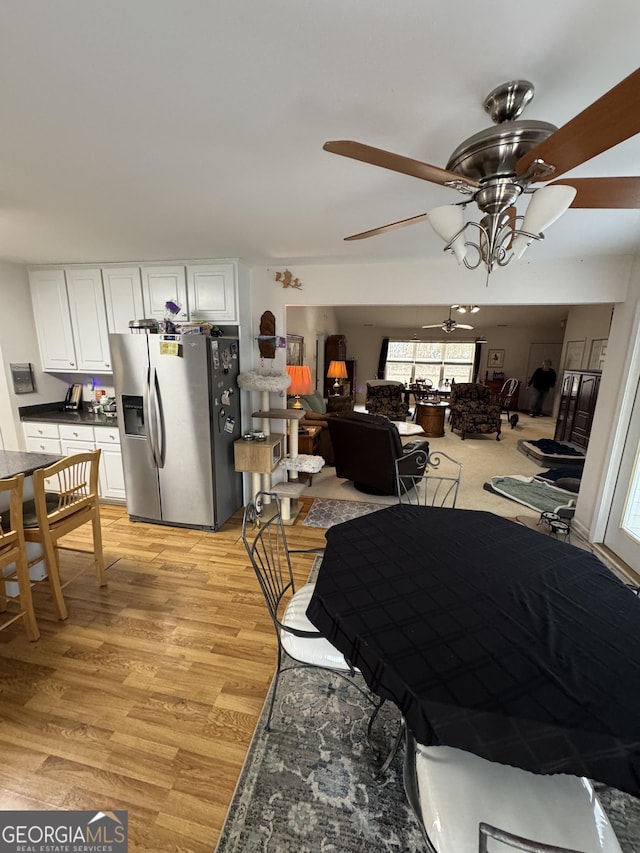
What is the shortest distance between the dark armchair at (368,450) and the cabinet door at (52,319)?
2.94 metres

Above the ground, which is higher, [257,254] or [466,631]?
[257,254]

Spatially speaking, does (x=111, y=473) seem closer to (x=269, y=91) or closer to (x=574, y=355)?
(x=269, y=91)

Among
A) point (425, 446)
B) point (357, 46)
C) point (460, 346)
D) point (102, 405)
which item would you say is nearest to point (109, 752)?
point (357, 46)

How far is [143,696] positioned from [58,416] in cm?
318

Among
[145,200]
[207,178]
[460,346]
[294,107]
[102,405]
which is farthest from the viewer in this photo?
[460,346]

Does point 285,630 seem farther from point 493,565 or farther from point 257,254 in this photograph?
point 257,254

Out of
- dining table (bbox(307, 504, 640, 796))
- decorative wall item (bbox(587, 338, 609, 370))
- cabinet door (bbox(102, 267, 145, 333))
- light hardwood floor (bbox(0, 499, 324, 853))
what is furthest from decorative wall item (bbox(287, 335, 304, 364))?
decorative wall item (bbox(587, 338, 609, 370))

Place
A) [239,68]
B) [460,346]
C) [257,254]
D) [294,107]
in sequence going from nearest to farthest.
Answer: [239,68]
[294,107]
[257,254]
[460,346]

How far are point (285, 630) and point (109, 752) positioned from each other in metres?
0.90

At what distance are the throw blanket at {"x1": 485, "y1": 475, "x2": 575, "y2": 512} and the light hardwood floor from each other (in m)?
2.88

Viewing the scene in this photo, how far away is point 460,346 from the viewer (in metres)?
10.2

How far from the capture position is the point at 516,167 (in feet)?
3.40

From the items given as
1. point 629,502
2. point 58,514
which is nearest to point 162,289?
point 58,514

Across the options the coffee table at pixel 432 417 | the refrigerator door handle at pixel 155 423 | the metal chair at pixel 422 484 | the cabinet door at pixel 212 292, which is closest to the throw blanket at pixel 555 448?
the coffee table at pixel 432 417
